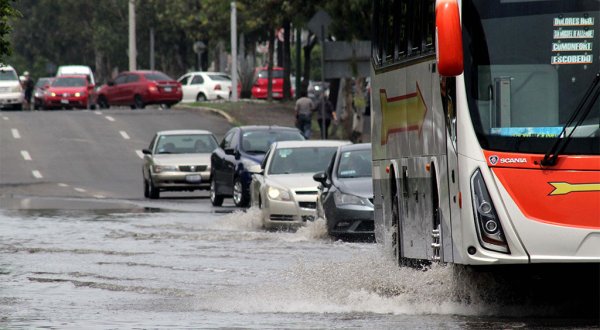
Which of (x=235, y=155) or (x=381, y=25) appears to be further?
(x=235, y=155)

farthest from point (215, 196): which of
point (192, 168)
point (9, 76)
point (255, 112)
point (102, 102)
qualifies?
point (102, 102)

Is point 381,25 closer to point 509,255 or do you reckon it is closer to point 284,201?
point 509,255

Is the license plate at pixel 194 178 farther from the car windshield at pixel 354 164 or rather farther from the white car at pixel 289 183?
the car windshield at pixel 354 164

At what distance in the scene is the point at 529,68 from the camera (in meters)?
11.9

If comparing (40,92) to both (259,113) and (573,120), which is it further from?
(573,120)

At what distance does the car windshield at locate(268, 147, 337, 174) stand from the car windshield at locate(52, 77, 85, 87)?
4304 cm

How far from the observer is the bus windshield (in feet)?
38.4

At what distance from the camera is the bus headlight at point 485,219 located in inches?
457

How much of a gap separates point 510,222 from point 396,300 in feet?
6.72

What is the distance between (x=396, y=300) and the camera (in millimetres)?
13391

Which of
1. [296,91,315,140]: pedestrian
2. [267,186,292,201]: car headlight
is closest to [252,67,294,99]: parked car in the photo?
[296,91,315,140]: pedestrian

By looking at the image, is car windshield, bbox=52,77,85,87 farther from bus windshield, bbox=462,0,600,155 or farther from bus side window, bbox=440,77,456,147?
bus windshield, bbox=462,0,600,155

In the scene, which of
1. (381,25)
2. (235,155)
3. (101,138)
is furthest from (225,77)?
(381,25)

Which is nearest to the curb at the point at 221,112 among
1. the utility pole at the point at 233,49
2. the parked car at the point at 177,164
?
the utility pole at the point at 233,49
